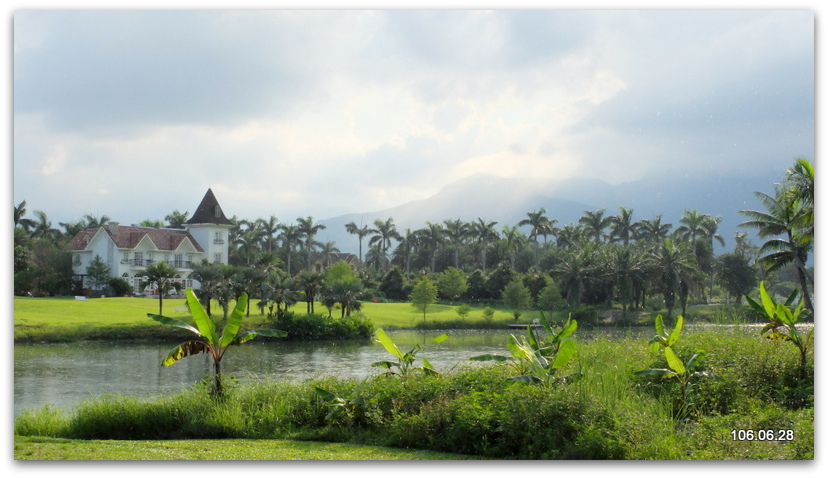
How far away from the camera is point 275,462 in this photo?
545 centimetres

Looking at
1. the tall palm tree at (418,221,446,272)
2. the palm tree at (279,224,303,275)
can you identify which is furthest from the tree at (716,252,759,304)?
the palm tree at (279,224,303,275)

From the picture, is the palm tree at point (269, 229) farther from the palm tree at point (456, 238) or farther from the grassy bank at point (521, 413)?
the grassy bank at point (521, 413)

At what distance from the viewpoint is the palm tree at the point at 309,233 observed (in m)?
11.2

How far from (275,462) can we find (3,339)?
9.80 ft

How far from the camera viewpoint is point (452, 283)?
16.7 metres

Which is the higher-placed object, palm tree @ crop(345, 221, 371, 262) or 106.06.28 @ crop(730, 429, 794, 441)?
palm tree @ crop(345, 221, 371, 262)

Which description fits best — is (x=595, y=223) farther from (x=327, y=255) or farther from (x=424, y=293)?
(x=327, y=255)

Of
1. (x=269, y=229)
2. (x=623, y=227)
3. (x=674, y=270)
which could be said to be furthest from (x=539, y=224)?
(x=269, y=229)

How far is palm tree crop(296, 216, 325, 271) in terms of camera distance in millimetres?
11180


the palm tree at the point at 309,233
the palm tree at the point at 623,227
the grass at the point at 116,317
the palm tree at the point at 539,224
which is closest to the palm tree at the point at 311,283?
the palm tree at the point at 309,233

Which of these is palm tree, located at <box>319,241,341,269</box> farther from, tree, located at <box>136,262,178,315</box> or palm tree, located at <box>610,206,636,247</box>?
palm tree, located at <box>610,206,636,247</box>

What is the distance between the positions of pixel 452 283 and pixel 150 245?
7.40 meters

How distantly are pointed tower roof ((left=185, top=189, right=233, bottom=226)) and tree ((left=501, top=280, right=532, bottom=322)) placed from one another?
19.8 feet
